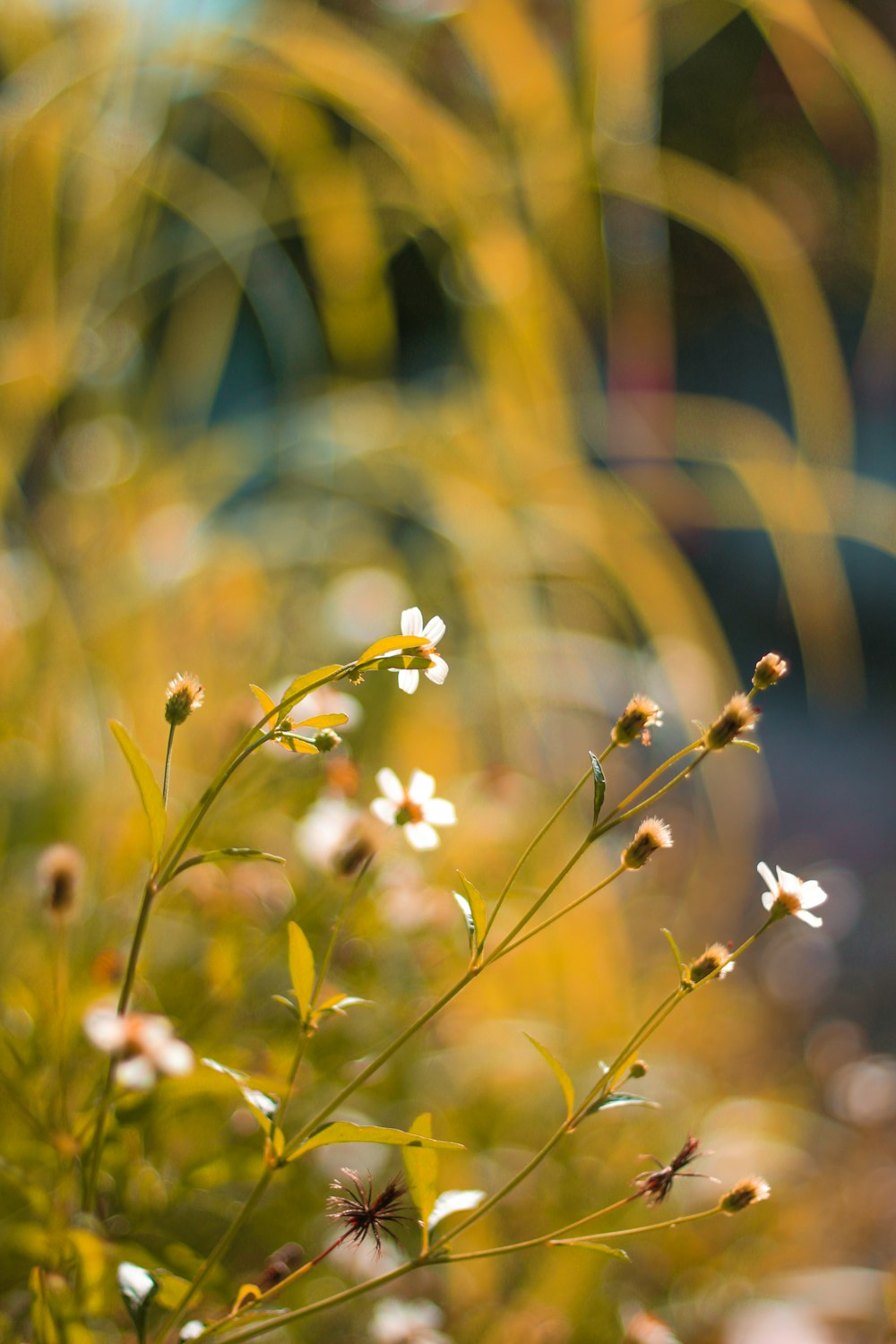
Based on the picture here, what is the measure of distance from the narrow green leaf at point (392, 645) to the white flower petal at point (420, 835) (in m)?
0.06

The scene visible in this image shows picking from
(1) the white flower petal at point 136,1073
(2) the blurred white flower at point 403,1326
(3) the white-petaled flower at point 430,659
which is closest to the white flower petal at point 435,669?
(3) the white-petaled flower at point 430,659

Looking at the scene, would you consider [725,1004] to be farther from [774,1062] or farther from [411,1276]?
[411,1276]

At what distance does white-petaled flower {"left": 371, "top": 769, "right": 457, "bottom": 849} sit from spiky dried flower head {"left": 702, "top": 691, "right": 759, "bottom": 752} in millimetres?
68

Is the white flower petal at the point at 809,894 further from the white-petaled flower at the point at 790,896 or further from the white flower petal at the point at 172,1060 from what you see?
the white flower petal at the point at 172,1060

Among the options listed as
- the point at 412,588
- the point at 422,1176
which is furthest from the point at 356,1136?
the point at 412,588

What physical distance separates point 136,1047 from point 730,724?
0.15 m

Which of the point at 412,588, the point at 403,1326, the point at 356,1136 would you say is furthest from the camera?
the point at 412,588

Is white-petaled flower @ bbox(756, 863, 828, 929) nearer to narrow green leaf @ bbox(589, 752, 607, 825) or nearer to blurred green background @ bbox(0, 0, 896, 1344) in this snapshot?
narrow green leaf @ bbox(589, 752, 607, 825)

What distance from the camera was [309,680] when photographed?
23 centimetres

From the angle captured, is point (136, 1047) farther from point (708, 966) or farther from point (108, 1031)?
point (708, 966)

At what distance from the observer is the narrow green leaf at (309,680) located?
0.22 meters

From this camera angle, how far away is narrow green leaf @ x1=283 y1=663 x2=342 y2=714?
22 cm

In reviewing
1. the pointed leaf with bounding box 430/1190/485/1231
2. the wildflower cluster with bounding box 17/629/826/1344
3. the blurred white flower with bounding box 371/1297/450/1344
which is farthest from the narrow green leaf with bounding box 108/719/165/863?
the blurred white flower with bounding box 371/1297/450/1344

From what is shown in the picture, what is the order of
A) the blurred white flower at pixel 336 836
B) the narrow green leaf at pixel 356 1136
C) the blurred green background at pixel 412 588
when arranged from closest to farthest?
the narrow green leaf at pixel 356 1136
the blurred white flower at pixel 336 836
the blurred green background at pixel 412 588
